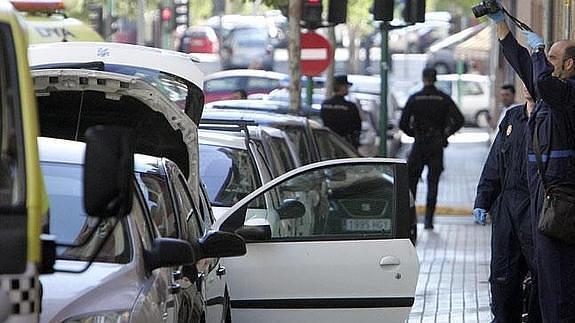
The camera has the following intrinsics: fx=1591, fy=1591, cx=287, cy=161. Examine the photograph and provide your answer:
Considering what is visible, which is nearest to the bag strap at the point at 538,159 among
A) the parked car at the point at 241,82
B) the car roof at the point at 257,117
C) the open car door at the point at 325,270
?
the open car door at the point at 325,270

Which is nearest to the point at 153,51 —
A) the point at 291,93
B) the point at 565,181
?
the point at 565,181

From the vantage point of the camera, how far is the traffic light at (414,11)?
1865cm

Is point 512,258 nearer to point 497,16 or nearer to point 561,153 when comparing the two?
point 561,153

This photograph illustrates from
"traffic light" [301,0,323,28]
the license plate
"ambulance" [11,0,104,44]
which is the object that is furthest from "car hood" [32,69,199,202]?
"traffic light" [301,0,323,28]

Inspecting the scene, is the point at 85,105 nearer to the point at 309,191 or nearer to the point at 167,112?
the point at 167,112

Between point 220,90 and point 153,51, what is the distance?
89.8ft

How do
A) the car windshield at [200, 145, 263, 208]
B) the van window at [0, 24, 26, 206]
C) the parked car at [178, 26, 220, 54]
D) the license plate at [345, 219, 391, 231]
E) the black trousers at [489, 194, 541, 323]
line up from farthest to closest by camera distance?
the parked car at [178, 26, 220, 54] → the car windshield at [200, 145, 263, 208] → the license plate at [345, 219, 391, 231] → the black trousers at [489, 194, 541, 323] → the van window at [0, 24, 26, 206]

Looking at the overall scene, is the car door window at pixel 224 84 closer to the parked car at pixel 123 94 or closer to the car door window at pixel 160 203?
the parked car at pixel 123 94

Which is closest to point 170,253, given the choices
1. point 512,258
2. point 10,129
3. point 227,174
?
point 10,129

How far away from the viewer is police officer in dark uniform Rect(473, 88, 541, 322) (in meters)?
9.98

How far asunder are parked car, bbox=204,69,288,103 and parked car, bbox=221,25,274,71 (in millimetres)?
15736

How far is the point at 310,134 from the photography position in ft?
51.4

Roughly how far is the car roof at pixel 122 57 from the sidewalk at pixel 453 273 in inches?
128

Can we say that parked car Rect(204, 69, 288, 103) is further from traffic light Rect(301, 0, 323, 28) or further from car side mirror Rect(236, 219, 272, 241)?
→ car side mirror Rect(236, 219, 272, 241)
